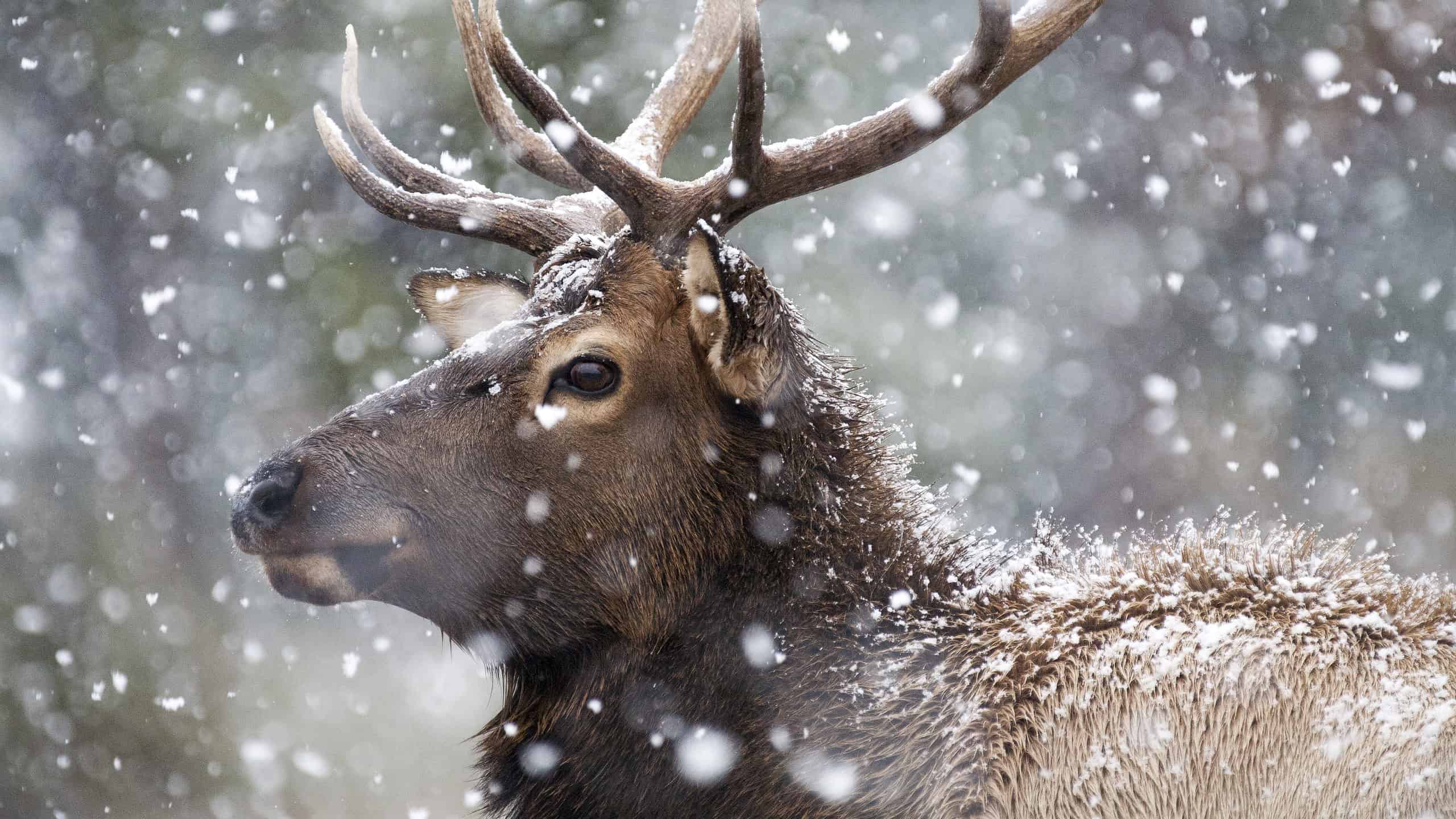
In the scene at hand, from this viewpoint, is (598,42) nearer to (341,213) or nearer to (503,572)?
(341,213)

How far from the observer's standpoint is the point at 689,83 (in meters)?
4.23

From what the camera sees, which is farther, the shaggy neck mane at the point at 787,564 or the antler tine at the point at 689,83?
the antler tine at the point at 689,83

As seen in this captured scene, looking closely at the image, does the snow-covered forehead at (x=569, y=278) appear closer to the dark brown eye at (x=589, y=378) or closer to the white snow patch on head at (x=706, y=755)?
the dark brown eye at (x=589, y=378)

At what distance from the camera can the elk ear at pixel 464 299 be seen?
11.9ft

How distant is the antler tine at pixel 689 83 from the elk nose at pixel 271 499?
5.80 ft

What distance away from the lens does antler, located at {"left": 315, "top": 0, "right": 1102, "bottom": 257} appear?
2990mm

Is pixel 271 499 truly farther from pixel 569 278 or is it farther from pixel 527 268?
pixel 527 268

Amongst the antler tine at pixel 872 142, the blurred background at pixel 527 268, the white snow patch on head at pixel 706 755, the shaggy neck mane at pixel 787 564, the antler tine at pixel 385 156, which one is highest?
Answer: the antler tine at pixel 872 142

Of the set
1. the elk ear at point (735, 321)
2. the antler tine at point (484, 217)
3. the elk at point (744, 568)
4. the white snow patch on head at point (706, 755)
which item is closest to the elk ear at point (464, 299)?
the antler tine at point (484, 217)

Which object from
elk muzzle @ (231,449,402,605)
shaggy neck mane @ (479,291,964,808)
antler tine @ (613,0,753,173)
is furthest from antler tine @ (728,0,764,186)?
elk muzzle @ (231,449,402,605)

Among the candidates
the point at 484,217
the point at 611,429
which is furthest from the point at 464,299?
the point at 611,429

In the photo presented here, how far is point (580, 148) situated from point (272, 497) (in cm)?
114

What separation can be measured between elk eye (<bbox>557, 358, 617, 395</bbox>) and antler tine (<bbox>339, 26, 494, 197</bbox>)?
1.15 meters

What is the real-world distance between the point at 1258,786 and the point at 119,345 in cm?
886
